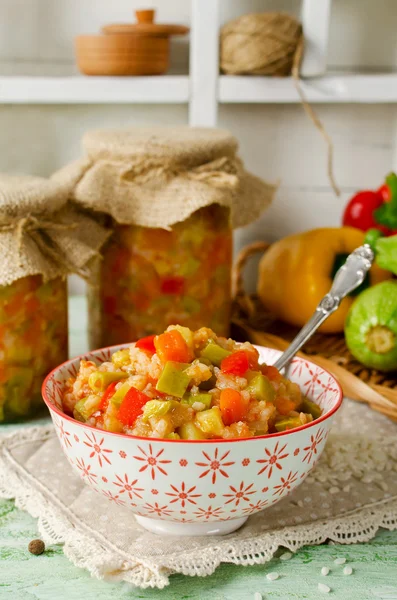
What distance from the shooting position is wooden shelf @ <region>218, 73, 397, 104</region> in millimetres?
1795

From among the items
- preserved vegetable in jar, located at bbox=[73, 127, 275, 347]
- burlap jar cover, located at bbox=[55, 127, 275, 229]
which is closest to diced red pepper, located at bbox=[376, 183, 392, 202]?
preserved vegetable in jar, located at bbox=[73, 127, 275, 347]

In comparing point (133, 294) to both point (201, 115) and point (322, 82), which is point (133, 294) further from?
point (322, 82)

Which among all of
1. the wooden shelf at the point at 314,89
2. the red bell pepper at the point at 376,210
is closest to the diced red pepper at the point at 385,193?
the red bell pepper at the point at 376,210

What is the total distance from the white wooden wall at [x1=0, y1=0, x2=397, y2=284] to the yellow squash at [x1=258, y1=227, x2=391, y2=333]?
1.24 ft


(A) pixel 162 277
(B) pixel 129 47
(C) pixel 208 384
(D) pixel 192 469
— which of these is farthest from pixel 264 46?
(D) pixel 192 469

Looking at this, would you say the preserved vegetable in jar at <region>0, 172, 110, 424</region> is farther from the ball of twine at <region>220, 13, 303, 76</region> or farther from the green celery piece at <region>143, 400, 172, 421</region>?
the ball of twine at <region>220, 13, 303, 76</region>

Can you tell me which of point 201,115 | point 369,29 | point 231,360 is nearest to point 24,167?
point 201,115

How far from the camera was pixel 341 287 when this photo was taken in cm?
A: 131

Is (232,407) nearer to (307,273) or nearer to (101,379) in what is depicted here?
(101,379)

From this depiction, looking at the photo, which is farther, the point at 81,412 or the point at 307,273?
the point at 307,273

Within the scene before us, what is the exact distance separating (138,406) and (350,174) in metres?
1.30

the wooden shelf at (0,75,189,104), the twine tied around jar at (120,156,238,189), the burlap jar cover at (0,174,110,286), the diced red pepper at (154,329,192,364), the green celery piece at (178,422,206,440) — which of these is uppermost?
the wooden shelf at (0,75,189,104)

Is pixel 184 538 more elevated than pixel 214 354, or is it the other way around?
pixel 214 354

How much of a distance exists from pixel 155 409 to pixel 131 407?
4cm
